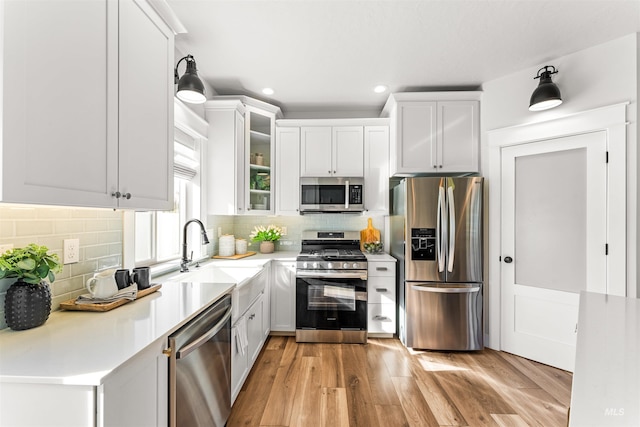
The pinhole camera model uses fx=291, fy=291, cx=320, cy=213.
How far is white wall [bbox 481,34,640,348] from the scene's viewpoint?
2.16 m

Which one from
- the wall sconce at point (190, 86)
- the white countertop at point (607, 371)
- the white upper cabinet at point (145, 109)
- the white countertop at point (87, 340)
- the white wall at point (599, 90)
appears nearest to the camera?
the white countertop at point (607, 371)

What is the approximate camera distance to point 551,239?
2564mm

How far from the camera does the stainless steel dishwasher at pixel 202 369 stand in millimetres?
1157

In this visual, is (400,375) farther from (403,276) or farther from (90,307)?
(90,307)

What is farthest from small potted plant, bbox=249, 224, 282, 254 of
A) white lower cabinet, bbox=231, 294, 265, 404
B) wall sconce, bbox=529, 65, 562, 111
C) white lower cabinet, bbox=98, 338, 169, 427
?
wall sconce, bbox=529, 65, 562, 111

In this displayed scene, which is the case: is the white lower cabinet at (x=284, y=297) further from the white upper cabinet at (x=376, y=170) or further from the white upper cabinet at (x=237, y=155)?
the white upper cabinet at (x=376, y=170)

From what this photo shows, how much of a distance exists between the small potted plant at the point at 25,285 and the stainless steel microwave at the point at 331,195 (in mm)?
2436

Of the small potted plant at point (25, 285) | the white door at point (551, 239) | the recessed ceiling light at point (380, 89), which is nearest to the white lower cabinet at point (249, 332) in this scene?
the small potted plant at point (25, 285)

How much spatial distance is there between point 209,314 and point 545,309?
282 cm

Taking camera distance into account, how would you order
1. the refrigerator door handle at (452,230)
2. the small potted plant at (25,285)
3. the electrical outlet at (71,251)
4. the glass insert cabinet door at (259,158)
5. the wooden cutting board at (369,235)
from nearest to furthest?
the small potted plant at (25,285), the electrical outlet at (71,251), the refrigerator door handle at (452,230), the glass insert cabinet door at (259,158), the wooden cutting board at (369,235)

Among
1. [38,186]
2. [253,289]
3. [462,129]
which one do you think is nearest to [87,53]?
[38,186]

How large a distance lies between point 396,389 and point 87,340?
6.65 feet

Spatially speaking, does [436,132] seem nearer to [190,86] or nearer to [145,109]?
[190,86]

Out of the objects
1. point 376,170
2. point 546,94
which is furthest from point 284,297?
point 546,94
